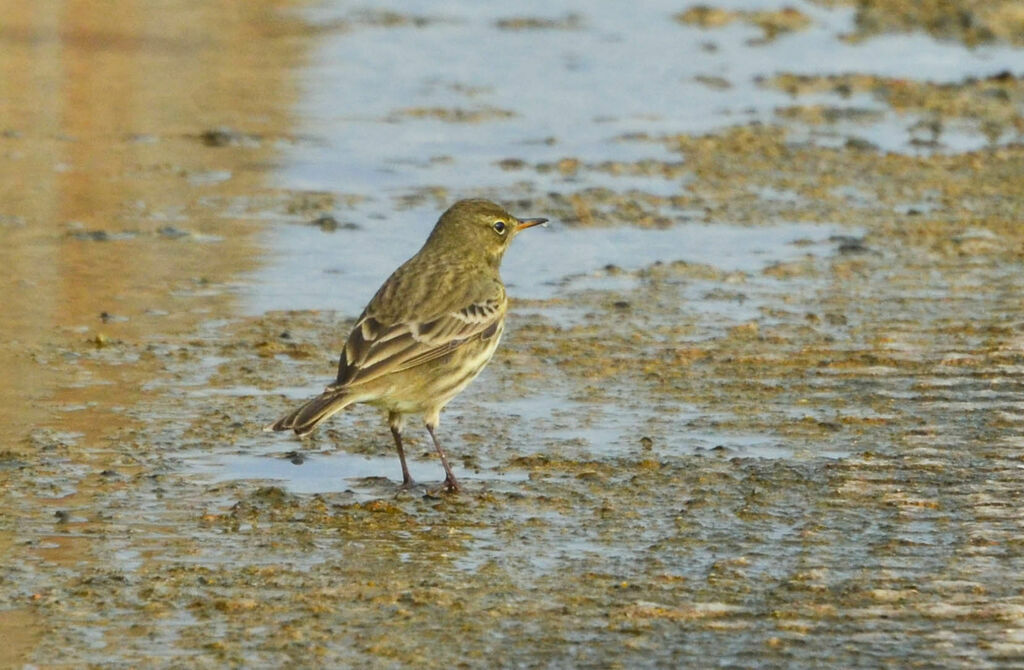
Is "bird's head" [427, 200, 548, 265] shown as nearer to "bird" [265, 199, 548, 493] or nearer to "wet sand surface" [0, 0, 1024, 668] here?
"bird" [265, 199, 548, 493]

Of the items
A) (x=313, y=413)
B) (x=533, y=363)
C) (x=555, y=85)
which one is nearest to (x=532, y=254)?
(x=533, y=363)

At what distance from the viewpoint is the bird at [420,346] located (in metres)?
7.28

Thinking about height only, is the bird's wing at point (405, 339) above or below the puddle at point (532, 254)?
above

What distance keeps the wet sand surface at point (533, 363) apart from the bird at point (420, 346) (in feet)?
0.97

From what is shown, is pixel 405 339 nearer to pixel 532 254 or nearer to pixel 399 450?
pixel 399 450

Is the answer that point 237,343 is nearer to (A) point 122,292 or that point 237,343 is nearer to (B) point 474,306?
(A) point 122,292

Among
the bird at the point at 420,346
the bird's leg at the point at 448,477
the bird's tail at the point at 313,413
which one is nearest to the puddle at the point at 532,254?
the bird at the point at 420,346

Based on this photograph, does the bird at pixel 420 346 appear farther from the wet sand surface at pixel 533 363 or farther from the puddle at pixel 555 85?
the puddle at pixel 555 85

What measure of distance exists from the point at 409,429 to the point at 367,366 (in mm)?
1287

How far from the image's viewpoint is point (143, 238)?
449 inches

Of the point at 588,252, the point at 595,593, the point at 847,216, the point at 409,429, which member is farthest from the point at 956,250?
the point at 595,593

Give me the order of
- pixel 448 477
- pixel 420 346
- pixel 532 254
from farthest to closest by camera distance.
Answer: pixel 532 254, pixel 420 346, pixel 448 477

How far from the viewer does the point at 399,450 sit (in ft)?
24.7

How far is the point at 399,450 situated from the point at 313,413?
0.59 m
